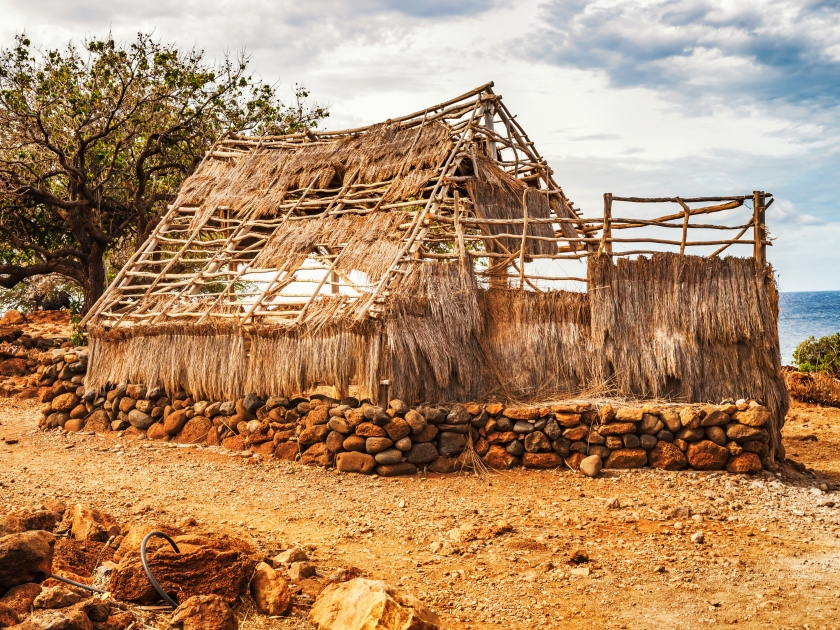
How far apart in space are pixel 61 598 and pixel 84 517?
1789mm

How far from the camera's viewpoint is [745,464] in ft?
27.5

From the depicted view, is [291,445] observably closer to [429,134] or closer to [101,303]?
[101,303]

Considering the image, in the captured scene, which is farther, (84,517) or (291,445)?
(291,445)

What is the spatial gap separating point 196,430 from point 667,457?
19.9ft

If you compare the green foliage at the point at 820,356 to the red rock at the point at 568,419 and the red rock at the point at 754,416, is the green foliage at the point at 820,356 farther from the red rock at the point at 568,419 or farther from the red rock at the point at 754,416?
the red rock at the point at 568,419

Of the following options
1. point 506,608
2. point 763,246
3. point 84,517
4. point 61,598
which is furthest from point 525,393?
point 61,598

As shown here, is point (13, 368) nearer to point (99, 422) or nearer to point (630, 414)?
point (99, 422)

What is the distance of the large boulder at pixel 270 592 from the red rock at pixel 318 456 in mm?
3976

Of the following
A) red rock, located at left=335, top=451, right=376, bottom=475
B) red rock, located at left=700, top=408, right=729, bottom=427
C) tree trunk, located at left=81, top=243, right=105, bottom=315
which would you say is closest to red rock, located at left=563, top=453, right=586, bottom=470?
red rock, located at left=700, top=408, right=729, bottom=427

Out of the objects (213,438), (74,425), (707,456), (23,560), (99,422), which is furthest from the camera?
(74,425)

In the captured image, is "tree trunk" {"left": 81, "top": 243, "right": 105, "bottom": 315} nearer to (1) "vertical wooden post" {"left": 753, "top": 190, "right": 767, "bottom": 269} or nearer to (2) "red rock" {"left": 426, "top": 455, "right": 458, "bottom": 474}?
(2) "red rock" {"left": 426, "top": 455, "right": 458, "bottom": 474}

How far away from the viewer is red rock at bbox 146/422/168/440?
10.4m

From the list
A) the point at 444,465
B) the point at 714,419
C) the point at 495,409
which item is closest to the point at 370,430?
the point at 444,465

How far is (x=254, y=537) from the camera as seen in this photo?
640cm
